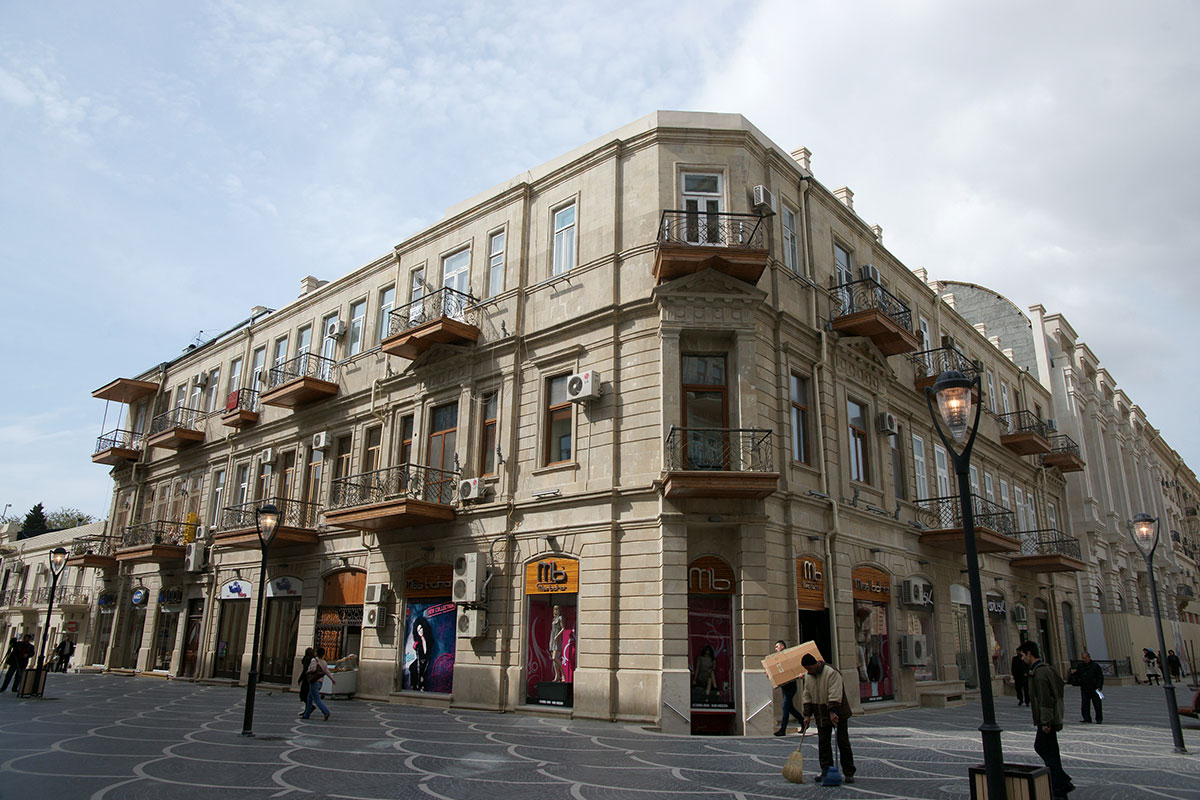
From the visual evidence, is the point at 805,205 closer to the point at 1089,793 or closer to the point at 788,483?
the point at 788,483

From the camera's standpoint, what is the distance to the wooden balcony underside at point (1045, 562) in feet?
88.0

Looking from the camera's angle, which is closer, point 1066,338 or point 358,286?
point 358,286

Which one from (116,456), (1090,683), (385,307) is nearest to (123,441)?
(116,456)

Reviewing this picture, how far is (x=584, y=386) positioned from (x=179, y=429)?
21.4 m

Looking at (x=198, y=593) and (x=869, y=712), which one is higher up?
(x=198, y=593)

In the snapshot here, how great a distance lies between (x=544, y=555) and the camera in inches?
679

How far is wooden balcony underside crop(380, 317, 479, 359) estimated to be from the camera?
64.8 feet

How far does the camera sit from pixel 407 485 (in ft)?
66.4

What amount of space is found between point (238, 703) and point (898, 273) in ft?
73.0

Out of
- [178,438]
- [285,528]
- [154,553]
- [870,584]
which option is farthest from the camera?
[178,438]

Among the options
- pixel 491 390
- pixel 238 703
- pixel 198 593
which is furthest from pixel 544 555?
pixel 198 593

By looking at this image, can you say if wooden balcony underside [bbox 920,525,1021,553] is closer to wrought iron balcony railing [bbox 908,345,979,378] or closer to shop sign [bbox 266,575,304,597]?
wrought iron balcony railing [bbox 908,345,979,378]

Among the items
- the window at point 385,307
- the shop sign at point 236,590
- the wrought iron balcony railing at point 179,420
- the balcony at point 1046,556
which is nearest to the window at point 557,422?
the window at point 385,307

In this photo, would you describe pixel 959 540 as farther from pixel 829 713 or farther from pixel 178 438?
pixel 178 438
